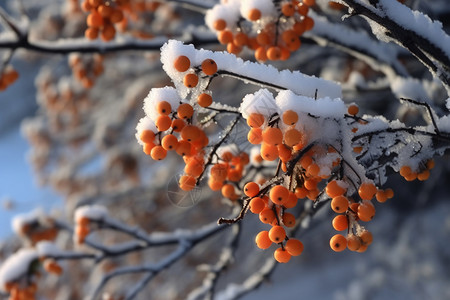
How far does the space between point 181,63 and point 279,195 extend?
0.48m

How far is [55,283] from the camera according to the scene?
5.92m

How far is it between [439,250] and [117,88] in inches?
236

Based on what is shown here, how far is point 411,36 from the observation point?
3.96 feet

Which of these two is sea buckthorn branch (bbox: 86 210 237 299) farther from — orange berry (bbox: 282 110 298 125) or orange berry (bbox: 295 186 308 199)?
orange berry (bbox: 282 110 298 125)

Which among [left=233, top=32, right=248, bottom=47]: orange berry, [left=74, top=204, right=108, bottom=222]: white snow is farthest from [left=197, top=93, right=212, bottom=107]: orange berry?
[left=74, top=204, right=108, bottom=222]: white snow

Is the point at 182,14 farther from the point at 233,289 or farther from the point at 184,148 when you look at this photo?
the point at 184,148

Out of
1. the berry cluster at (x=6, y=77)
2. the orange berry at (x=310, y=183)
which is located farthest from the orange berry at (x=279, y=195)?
the berry cluster at (x=6, y=77)

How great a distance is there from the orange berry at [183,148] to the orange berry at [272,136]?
0.29m

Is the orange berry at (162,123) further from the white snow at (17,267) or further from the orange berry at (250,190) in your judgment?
the white snow at (17,267)

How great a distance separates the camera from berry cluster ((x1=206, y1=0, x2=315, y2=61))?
169 centimetres

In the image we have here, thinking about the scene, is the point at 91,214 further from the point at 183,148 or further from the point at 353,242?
the point at 353,242

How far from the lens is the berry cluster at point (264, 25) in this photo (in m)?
1.69

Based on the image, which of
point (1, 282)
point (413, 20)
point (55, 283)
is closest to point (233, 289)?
point (1, 282)

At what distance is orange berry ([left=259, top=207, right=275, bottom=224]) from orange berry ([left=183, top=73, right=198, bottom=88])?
43cm
